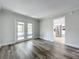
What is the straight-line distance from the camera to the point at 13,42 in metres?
5.43

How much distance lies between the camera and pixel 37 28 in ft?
26.2

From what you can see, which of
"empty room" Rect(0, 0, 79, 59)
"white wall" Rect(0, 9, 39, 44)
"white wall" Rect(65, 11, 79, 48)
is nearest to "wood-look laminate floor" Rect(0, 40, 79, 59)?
"empty room" Rect(0, 0, 79, 59)

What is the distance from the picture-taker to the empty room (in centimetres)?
327

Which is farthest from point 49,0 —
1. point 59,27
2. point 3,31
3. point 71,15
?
point 59,27

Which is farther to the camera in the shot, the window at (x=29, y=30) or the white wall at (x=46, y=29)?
the window at (x=29, y=30)

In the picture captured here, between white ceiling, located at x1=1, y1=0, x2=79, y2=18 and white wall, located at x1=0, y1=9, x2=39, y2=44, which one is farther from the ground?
white ceiling, located at x1=1, y1=0, x2=79, y2=18

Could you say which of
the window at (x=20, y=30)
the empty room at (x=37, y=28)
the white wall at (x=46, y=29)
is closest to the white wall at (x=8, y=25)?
the empty room at (x=37, y=28)

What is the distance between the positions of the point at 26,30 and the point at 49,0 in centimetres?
439

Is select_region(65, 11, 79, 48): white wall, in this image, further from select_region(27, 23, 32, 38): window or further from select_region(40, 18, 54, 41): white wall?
select_region(27, 23, 32, 38): window

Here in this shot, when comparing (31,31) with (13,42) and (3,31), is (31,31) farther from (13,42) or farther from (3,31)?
(3,31)

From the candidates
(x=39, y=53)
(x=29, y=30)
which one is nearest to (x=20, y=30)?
(x=29, y=30)

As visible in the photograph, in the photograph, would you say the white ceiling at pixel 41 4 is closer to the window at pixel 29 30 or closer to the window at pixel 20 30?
the window at pixel 20 30

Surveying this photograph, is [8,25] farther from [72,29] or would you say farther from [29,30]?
[72,29]

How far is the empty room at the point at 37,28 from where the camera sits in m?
3.27
